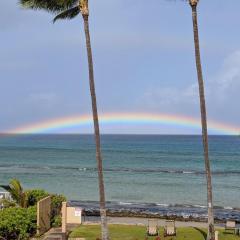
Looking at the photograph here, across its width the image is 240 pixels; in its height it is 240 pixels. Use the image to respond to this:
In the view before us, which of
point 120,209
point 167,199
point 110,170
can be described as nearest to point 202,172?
point 110,170

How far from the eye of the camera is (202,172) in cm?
9275

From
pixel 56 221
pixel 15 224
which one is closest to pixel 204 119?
pixel 15 224

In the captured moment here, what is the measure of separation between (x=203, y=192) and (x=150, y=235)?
40176 millimetres

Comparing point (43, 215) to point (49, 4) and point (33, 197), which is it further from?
point (49, 4)

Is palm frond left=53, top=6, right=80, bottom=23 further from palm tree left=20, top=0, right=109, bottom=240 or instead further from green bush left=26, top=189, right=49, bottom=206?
green bush left=26, top=189, right=49, bottom=206

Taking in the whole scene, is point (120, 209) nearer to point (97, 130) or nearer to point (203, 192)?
point (203, 192)

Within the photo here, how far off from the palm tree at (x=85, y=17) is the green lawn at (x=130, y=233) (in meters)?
2.31

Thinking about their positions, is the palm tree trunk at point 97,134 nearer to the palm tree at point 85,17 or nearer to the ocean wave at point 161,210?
the palm tree at point 85,17

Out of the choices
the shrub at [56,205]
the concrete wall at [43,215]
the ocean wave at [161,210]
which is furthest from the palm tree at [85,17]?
the ocean wave at [161,210]

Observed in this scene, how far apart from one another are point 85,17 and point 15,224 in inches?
353

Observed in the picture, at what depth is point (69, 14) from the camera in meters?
23.0

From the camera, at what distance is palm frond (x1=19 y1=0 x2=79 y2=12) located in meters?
22.0

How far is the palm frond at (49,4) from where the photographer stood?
22019 millimetres

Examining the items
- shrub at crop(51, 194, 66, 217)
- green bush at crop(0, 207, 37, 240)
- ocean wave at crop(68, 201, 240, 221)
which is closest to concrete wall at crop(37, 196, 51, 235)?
green bush at crop(0, 207, 37, 240)
